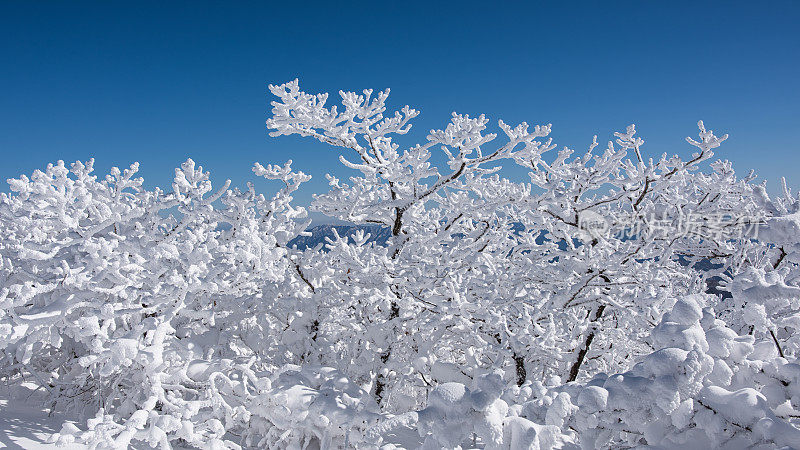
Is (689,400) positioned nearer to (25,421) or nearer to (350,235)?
(350,235)

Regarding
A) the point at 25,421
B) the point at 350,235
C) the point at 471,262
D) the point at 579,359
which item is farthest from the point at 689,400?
the point at 25,421

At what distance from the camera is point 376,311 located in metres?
5.97

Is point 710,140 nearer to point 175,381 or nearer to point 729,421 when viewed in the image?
point 729,421

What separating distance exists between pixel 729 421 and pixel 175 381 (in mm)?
3897

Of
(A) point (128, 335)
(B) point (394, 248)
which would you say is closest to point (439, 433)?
(A) point (128, 335)

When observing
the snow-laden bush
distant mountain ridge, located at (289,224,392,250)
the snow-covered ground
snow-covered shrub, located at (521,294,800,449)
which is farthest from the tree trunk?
the snow-covered ground

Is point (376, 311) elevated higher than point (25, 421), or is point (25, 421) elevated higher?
point (376, 311)

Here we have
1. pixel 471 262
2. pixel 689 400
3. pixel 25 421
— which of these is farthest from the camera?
pixel 471 262

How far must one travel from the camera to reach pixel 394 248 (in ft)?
16.9

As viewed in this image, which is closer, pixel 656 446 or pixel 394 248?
pixel 656 446

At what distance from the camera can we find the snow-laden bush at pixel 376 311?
5.57 feet

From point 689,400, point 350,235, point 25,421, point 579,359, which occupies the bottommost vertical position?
point 25,421

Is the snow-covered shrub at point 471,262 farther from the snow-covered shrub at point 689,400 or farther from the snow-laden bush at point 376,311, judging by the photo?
the snow-covered shrub at point 689,400

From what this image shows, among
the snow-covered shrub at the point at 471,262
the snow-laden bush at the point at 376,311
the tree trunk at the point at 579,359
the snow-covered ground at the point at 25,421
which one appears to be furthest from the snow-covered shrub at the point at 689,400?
the tree trunk at the point at 579,359
